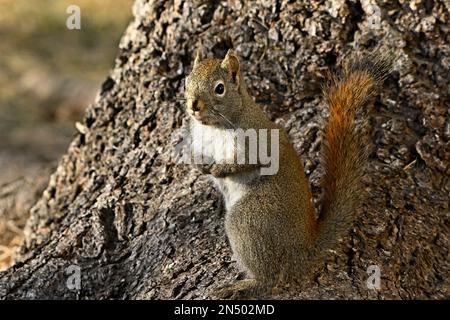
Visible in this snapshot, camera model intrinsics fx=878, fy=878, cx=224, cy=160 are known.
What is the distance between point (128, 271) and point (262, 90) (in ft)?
3.04

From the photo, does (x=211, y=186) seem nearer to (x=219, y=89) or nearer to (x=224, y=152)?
(x=224, y=152)

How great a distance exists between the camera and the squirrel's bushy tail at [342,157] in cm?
298

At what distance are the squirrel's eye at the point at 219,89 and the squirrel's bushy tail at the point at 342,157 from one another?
379 millimetres

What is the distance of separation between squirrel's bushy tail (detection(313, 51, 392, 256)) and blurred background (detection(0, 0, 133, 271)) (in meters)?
2.20

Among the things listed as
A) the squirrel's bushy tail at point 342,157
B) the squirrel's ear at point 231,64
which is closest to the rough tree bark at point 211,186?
the squirrel's bushy tail at point 342,157

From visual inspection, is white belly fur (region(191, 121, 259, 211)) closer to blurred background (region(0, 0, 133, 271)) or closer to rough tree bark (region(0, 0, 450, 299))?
rough tree bark (region(0, 0, 450, 299))

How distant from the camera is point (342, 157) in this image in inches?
120

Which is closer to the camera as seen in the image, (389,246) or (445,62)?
(389,246)

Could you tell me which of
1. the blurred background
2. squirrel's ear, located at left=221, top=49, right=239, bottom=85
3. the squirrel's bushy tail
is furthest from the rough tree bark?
the blurred background

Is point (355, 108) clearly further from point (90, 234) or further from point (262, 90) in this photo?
point (90, 234)

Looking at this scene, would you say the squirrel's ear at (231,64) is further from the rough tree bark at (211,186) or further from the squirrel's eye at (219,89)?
the rough tree bark at (211,186)

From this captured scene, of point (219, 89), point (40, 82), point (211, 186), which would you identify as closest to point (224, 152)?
point (219, 89)
